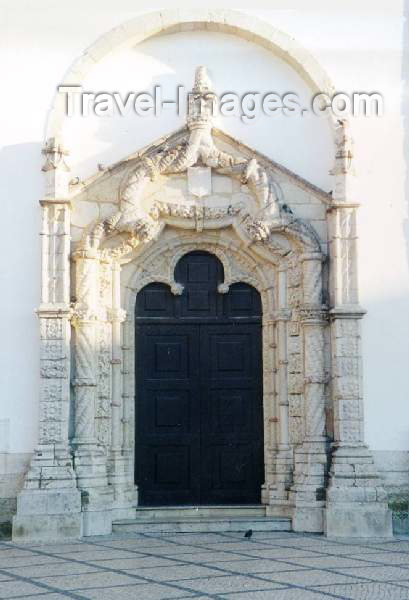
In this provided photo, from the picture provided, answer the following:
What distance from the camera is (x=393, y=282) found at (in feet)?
33.7

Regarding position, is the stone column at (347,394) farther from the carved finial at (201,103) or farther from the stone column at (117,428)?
the stone column at (117,428)

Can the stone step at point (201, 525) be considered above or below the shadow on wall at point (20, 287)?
below

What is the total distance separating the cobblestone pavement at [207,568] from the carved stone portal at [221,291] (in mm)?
593

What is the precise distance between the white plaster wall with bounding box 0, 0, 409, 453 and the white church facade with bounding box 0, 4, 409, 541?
0.11 feet

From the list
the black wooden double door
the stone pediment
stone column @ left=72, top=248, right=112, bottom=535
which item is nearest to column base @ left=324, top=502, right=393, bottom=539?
the black wooden double door

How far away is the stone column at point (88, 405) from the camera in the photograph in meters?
9.73

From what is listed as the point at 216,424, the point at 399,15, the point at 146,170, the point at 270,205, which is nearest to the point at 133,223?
the point at 146,170

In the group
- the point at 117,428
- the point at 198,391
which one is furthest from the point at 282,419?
the point at 117,428

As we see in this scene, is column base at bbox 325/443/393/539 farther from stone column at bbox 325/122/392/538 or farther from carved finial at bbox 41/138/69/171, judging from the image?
carved finial at bbox 41/138/69/171

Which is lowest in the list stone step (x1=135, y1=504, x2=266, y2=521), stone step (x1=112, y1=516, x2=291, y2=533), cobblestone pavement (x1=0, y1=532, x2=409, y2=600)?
cobblestone pavement (x1=0, y1=532, x2=409, y2=600)

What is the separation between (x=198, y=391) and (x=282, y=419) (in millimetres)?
940

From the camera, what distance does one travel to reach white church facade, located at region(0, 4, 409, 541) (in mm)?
9914

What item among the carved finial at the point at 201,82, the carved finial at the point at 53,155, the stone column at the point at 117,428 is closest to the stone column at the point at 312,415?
the stone column at the point at 117,428

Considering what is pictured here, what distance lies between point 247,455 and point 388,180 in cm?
325
